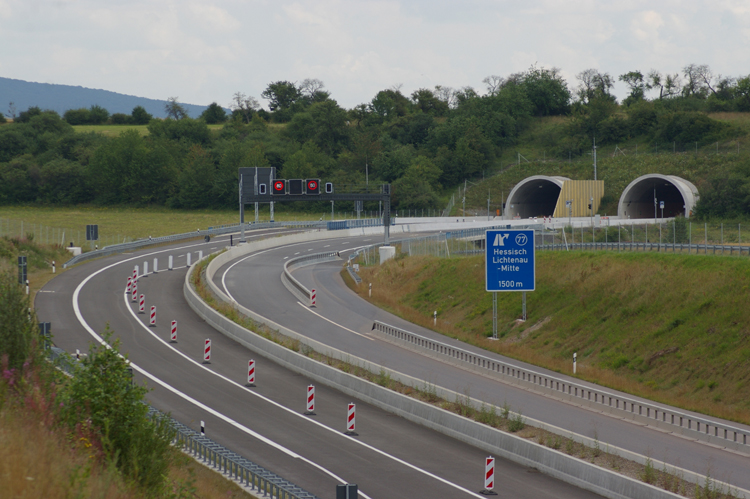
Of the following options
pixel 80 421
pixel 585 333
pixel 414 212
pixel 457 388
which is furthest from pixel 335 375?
pixel 414 212

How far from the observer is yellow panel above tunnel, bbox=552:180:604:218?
284ft

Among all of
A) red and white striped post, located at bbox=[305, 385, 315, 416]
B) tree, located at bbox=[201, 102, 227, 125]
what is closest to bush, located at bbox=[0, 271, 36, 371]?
red and white striped post, located at bbox=[305, 385, 315, 416]

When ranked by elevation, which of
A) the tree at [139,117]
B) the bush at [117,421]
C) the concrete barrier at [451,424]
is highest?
the tree at [139,117]

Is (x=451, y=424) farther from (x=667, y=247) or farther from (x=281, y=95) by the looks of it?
(x=281, y=95)

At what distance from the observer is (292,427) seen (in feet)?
62.5

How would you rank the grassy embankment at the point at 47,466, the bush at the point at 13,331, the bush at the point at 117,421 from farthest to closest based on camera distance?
the bush at the point at 13,331 → the bush at the point at 117,421 → the grassy embankment at the point at 47,466

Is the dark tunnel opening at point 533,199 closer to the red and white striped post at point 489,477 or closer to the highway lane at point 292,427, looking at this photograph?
the highway lane at point 292,427

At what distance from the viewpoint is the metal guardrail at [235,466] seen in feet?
39.9

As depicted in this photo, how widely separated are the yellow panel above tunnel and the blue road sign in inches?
2102

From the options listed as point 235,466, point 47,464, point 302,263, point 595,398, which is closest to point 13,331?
point 235,466

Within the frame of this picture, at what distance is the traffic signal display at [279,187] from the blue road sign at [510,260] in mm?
29322

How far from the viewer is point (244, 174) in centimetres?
7544

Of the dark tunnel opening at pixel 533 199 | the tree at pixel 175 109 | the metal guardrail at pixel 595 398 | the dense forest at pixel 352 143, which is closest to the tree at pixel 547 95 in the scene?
the dense forest at pixel 352 143

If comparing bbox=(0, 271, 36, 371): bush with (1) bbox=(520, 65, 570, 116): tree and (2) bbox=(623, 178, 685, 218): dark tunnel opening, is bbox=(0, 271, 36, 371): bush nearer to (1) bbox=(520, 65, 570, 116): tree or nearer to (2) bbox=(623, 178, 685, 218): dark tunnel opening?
(2) bbox=(623, 178, 685, 218): dark tunnel opening
